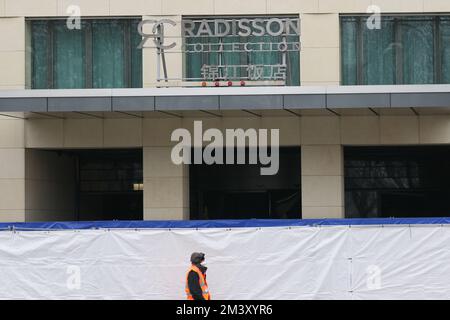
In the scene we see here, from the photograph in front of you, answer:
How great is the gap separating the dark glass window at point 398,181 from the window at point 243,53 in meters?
4.27

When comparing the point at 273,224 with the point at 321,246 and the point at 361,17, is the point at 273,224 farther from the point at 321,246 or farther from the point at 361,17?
the point at 361,17

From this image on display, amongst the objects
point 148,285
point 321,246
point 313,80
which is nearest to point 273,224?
point 321,246

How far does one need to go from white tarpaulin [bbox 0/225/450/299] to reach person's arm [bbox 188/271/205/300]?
235cm

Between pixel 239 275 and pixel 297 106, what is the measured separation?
5643 mm

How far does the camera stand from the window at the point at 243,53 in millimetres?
22578

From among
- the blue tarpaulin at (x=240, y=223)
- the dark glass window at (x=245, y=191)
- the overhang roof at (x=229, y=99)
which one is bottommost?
the blue tarpaulin at (x=240, y=223)

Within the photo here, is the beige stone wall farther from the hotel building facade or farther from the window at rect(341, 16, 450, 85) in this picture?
the window at rect(341, 16, 450, 85)

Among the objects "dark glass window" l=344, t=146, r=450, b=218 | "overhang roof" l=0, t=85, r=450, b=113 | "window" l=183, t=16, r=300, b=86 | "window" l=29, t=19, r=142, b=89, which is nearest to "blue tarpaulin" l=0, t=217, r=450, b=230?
"overhang roof" l=0, t=85, r=450, b=113

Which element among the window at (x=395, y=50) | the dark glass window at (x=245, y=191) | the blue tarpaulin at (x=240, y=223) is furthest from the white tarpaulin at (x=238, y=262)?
the dark glass window at (x=245, y=191)

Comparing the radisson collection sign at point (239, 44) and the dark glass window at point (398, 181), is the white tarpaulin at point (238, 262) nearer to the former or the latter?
the radisson collection sign at point (239, 44)

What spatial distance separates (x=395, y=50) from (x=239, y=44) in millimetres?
4326

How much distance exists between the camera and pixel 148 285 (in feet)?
55.5

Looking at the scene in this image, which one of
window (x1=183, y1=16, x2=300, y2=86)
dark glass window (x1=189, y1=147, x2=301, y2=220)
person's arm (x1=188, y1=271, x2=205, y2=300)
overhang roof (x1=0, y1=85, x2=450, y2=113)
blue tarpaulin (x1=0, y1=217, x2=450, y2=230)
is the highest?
window (x1=183, y1=16, x2=300, y2=86)

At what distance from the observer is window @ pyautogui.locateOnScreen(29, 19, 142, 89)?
23.9 m
